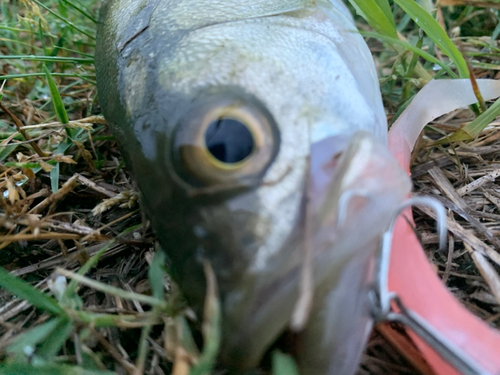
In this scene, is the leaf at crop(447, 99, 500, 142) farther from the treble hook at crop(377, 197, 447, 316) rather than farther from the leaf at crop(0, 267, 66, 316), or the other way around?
the leaf at crop(0, 267, 66, 316)

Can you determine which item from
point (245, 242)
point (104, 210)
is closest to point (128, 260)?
point (104, 210)

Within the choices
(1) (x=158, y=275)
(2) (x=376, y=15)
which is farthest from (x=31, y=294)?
(2) (x=376, y=15)

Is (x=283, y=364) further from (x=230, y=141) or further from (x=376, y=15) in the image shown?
(x=376, y=15)

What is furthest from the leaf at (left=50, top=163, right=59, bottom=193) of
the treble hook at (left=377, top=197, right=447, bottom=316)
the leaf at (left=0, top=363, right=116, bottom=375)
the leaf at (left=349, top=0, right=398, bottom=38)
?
the leaf at (left=349, top=0, right=398, bottom=38)

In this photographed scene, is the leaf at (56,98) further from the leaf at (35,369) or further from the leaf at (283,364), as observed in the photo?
the leaf at (283,364)

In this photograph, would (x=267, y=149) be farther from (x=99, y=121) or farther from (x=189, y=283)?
(x=99, y=121)

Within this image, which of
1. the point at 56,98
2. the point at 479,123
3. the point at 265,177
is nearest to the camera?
the point at 265,177

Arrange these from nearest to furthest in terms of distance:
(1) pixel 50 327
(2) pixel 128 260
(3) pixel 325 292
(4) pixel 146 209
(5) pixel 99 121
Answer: (3) pixel 325 292, (1) pixel 50 327, (4) pixel 146 209, (2) pixel 128 260, (5) pixel 99 121
